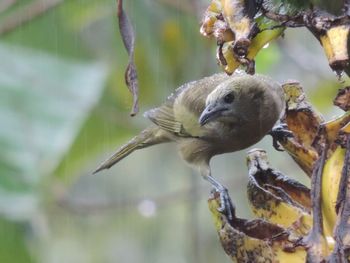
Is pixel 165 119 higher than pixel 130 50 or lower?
lower

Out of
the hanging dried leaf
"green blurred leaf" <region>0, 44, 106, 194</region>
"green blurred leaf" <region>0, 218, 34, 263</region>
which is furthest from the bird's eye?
the hanging dried leaf

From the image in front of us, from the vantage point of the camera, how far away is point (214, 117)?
2.48m

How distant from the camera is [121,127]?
357cm

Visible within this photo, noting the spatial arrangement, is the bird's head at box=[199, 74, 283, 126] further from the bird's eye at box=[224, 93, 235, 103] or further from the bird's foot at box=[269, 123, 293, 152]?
the bird's foot at box=[269, 123, 293, 152]

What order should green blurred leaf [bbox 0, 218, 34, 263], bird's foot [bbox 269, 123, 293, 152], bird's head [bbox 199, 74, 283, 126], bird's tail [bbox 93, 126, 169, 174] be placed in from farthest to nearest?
bird's tail [bbox 93, 126, 169, 174], green blurred leaf [bbox 0, 218, 34, 263], bird's head [bbox 199, 74, 283, 126], bird's foot [bbox 269, 123, 293, 152]

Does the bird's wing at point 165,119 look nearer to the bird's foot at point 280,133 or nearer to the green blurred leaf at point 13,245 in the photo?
the green blurred leaf at point 13,245

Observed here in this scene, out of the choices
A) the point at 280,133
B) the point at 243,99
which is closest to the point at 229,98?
the point at 243,99

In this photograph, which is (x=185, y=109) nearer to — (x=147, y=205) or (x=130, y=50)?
(x=147, y=205)

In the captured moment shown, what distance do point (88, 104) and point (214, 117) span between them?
61 cm

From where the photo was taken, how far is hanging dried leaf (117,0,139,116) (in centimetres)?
112

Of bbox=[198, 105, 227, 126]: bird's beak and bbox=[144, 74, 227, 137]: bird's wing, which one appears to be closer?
bbox=[198, 105, 227, 126]: bird's beak

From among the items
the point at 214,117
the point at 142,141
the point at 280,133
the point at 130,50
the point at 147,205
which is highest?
the point at 130,50

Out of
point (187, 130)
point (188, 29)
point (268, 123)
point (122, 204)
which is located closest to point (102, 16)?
point (188, 29)

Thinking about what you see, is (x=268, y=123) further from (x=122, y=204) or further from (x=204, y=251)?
(x=204, y=251)
